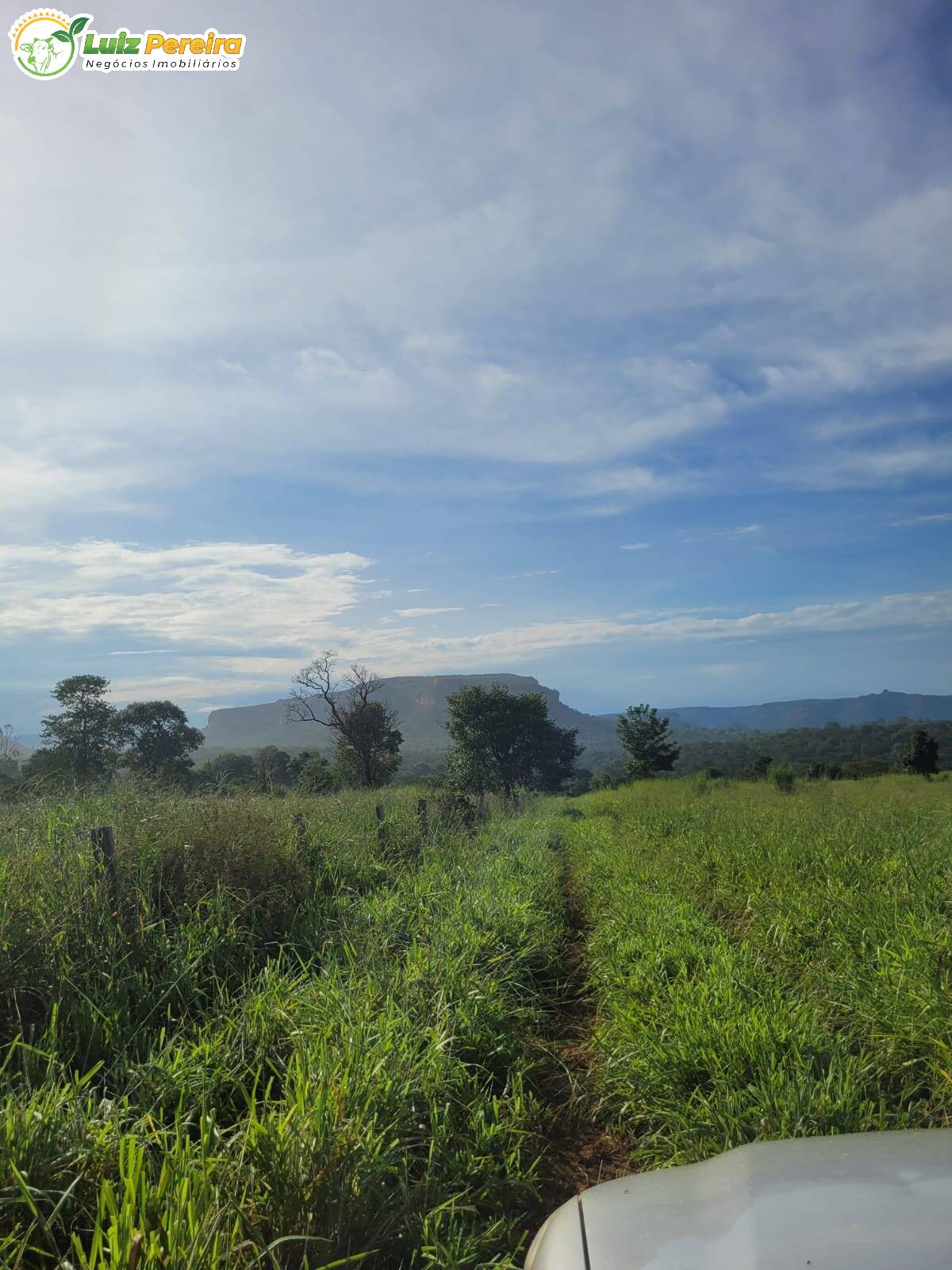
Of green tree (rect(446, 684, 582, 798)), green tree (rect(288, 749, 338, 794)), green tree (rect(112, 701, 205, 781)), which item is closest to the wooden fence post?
green tree (rect(288, 749, 338, 794))

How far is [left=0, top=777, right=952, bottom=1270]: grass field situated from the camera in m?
2.44

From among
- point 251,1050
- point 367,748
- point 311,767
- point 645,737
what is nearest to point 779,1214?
point 251,1050

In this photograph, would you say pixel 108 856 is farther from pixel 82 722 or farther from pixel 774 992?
pixel 82 722

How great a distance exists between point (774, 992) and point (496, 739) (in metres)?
45.0

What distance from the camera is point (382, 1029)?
360 centimetres

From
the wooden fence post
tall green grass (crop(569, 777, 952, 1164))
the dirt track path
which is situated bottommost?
the dirt track path

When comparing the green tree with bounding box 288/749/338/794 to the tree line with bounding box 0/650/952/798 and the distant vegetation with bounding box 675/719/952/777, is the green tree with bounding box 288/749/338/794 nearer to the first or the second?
the tree line with bounding box 0/650/952/798

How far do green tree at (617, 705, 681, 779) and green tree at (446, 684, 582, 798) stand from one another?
23.0 feet

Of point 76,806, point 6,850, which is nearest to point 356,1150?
point 6,850

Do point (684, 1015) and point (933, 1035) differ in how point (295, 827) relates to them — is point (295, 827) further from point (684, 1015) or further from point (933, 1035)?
point (933, 1035)

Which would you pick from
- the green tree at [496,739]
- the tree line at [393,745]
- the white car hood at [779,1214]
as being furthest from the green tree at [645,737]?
the white car hood at [779,1214]

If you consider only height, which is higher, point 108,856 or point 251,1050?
point 108,856

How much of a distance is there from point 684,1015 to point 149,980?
312 cm

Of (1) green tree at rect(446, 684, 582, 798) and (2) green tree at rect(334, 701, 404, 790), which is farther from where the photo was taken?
(1) green tree at rect(446, 684, 582, 798)
